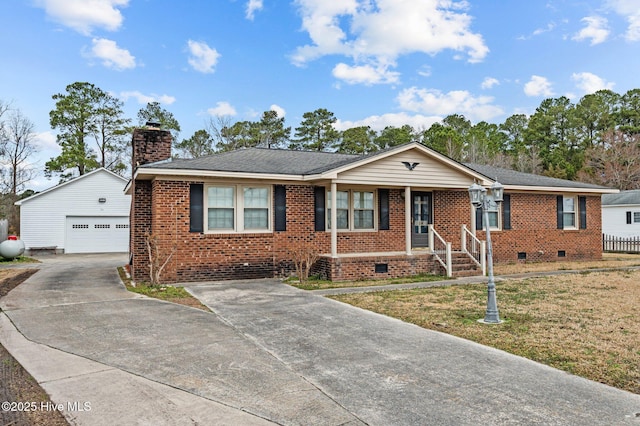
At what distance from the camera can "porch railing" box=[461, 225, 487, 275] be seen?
12.5m

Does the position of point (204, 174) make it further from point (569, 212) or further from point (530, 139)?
point (530, 139)

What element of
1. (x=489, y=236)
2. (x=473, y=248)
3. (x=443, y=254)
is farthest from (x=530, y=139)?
(x=489, y=236)

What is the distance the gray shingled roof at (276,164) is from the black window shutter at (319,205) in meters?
0.63

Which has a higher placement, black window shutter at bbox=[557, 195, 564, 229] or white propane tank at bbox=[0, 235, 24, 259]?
black window shutter at bbox=[557, 195, 564, 229]

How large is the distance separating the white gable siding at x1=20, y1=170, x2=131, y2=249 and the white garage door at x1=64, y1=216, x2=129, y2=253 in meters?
0.30

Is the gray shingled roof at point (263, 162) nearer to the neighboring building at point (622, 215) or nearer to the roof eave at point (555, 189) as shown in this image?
the roof eave at point (555, 189)

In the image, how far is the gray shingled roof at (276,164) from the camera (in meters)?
10.9

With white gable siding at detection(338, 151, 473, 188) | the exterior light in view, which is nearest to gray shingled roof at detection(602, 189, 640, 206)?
white gable siding at detection(338, 151, 473, 188)

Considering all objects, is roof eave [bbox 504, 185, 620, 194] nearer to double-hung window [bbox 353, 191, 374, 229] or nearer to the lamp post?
double-hung window [bbox 353, 191, 374, 229]

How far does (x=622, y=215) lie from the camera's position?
24344 millimetres

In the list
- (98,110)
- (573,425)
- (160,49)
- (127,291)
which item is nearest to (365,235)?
(127,291)

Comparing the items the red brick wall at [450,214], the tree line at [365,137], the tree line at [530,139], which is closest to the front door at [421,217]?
the red brick wall at [450,214]

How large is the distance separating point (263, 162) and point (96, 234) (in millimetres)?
15595

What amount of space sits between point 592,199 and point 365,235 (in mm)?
10270
